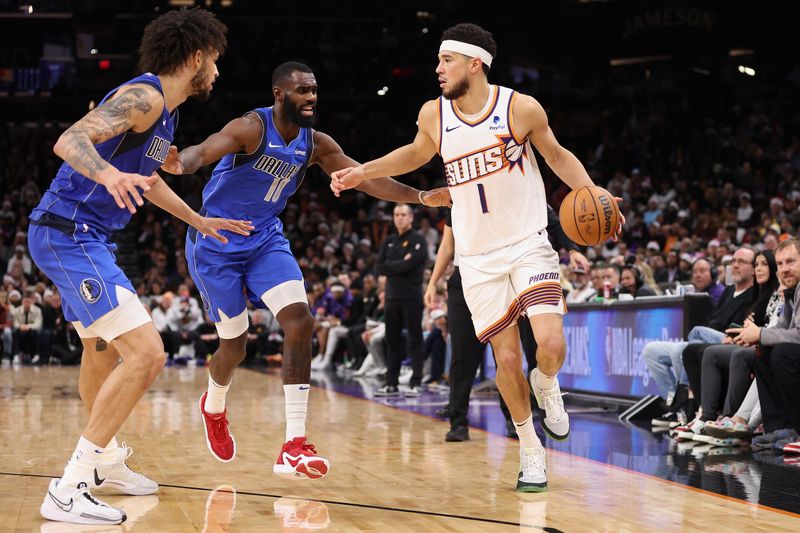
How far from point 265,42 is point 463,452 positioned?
25.0 meters

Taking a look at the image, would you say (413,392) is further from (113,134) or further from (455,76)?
(113,134)

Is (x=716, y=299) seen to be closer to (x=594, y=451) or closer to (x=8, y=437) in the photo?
(x=594, y=451)

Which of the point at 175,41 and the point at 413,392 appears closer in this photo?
the point at 175,41

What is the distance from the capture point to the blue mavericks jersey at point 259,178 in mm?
5555

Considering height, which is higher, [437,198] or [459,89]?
[459,89]

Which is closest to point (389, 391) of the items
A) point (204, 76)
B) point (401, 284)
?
point (401, 284)

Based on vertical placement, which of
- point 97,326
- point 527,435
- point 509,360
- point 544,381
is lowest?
point 527,435

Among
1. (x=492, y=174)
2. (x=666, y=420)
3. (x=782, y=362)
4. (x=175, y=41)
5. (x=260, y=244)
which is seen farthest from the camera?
(x=666, y=420)

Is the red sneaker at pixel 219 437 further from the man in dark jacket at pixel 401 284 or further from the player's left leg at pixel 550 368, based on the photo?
the man in dark jacket at pixel 401 284

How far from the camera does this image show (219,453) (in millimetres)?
5723

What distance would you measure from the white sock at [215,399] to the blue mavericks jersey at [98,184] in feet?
4.81

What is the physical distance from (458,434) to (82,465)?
145 inches

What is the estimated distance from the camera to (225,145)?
17.6ft

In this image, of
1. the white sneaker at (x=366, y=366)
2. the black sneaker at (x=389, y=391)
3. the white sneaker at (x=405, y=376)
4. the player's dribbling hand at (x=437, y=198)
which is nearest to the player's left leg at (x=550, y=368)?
the player's dribbling hand at (x=437, y=198)
